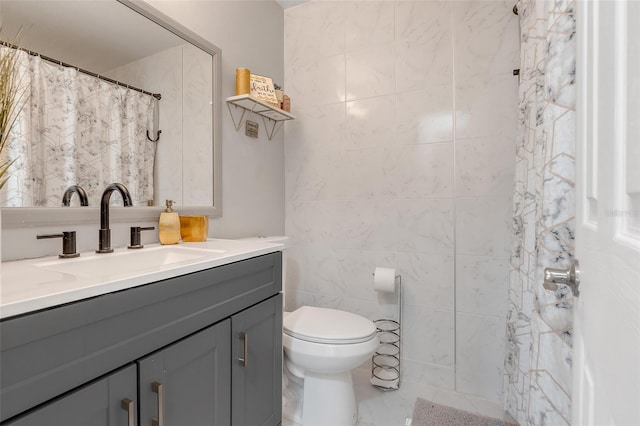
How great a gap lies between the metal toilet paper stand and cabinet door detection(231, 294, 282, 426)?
2.63ft

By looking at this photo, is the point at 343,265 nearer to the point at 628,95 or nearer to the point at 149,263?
the point at 149,263

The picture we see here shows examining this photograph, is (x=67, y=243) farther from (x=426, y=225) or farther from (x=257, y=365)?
(x=426, y=225)

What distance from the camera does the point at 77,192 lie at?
1.08 meters

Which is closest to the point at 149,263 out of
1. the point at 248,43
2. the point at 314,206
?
the point at 314,206

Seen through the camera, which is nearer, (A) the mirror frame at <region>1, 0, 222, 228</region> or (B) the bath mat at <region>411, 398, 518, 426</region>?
(A) the mirror frame at <region>1, 0, 222, 228</region>

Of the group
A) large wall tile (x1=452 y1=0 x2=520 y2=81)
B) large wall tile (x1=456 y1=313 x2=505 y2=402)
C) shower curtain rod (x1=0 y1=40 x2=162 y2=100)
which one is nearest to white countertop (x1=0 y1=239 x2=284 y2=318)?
shower curtain rod (x1=0 y1=40 x2=162 y2=100)

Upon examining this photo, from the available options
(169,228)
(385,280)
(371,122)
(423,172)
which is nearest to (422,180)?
(423,172)

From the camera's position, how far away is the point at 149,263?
1100 mm

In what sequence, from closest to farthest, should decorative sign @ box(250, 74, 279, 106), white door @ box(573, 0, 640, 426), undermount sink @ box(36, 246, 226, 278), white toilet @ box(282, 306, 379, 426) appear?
white door @ box(573, 0, 640, 426) < undermount sink @ box(36, 246, 226, 278) < white toilet @ box(282, 306, 379, 426) < decorative sign @ box(250, 74, 279, 106)

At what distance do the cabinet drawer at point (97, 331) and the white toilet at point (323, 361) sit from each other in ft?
1.65

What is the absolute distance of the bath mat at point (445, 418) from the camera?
4.90ft

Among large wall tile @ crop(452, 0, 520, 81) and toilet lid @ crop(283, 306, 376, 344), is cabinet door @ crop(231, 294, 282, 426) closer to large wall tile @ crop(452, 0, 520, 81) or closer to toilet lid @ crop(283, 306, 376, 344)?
toilet lid @ crop(283, 306, 376, 344)

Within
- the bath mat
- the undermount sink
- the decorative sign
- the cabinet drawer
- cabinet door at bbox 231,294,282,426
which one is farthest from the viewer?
the decorative sign

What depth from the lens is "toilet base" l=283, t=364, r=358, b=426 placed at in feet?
4.79
